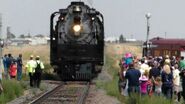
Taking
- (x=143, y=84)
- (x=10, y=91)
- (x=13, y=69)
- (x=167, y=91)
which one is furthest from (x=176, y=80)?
(x=13, y=69)

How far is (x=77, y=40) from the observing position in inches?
1441

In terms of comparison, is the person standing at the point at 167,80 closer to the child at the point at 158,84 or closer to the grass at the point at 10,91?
the child at the point at 158,84

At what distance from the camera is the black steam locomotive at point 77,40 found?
36.2 metres

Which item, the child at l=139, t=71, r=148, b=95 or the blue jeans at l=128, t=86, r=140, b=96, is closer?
the blue jeans at l=128, t=86, r=140, b=96

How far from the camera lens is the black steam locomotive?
119ft

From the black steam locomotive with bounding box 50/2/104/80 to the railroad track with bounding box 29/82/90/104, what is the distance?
1.87m

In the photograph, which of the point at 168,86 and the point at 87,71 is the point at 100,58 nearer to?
the point at 87,71

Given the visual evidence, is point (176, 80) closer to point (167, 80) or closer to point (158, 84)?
point (158, 84)

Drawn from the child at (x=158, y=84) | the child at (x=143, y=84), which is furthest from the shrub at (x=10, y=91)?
the child at (x=158, y=84)

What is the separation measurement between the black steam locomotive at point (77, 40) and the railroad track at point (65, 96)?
187cm

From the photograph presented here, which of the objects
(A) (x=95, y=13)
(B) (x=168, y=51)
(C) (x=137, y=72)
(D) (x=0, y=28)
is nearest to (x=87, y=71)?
(A) (x=95, y=13)

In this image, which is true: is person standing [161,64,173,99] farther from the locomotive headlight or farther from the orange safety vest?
the orange safety vest

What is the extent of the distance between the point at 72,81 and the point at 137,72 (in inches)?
711

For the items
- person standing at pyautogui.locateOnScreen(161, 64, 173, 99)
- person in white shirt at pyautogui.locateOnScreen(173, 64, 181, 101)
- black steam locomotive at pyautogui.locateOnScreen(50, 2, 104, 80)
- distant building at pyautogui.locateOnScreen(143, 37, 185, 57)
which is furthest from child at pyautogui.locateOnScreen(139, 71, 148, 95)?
distant building at pyautogui.locateOnScreen(143, 37, 185, 57)
